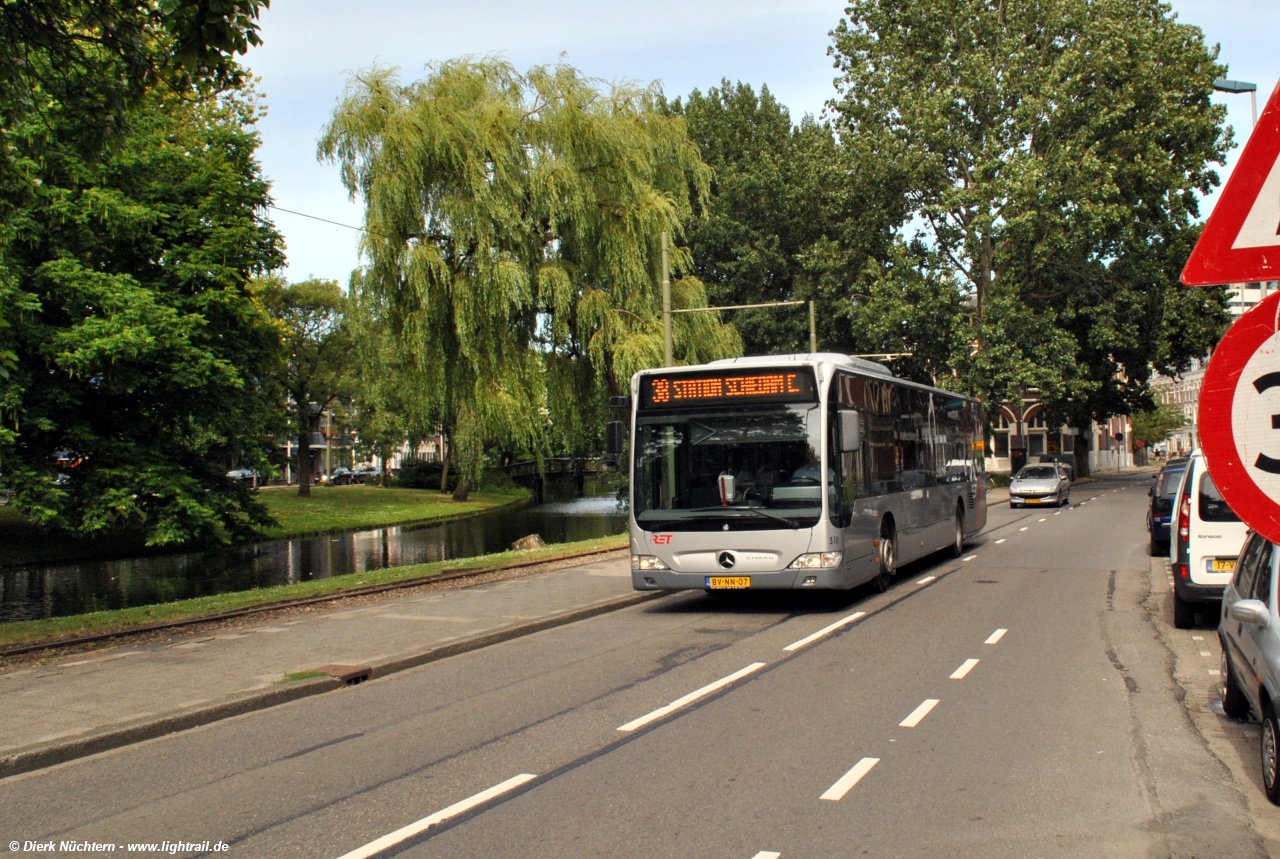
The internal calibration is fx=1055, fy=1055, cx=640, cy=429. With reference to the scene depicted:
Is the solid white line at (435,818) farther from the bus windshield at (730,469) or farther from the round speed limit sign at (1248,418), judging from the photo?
the bus windshield at (730,469)

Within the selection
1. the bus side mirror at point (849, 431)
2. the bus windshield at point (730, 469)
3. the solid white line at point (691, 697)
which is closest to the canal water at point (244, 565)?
the bus windshield at point (730, 469)

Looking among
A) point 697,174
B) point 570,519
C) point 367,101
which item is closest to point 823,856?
point 367,101

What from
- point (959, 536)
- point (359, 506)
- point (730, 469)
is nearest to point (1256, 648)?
point (730, 469)

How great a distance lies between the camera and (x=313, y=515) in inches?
1794

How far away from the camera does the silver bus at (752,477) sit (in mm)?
12008

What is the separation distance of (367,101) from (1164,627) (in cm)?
1957

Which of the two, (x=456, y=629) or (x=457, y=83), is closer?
(x=456, y=629)

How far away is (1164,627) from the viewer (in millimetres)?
11070

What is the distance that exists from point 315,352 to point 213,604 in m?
44.1

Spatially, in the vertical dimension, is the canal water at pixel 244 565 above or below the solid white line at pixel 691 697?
below

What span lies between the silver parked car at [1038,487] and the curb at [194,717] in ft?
95.5

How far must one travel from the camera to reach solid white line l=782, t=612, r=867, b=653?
400 inches

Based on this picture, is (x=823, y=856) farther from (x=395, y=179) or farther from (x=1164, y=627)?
(x=395, y=179)

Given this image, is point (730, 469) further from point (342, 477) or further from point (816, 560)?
point (342, 477)
